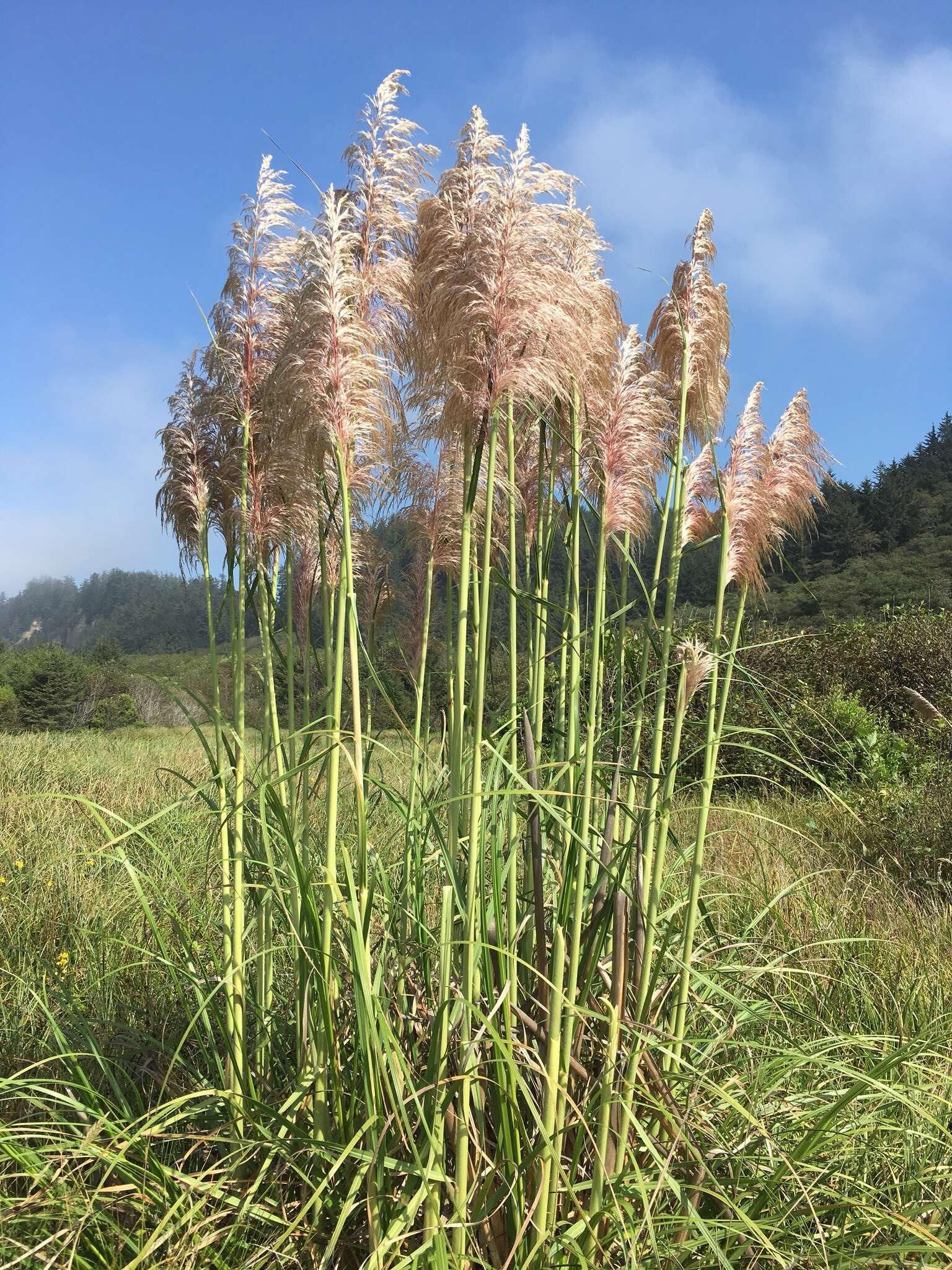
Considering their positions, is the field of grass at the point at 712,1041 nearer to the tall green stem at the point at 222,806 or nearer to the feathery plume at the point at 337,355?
the tall green stem at the point at 222,806

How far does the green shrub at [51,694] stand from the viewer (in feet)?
120

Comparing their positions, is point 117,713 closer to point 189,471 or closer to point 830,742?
point 830,742

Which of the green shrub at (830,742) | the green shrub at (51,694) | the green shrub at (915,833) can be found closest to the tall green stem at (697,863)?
the green shrub at (915,833)

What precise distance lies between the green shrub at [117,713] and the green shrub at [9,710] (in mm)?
4630

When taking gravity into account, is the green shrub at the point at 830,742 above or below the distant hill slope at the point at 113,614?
below

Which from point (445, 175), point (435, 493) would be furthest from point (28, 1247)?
point (445, 175)

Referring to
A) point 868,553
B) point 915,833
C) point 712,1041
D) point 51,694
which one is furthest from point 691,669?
point 51,694

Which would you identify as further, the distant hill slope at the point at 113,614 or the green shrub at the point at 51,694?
the distant hill slope at the point at 113,614

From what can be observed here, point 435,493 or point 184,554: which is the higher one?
point 435,493

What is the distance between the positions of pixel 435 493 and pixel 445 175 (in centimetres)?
103

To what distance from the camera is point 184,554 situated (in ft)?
8.63

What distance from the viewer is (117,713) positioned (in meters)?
34.4

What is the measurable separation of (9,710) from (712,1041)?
138ft

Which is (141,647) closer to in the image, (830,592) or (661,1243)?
(830,592)
